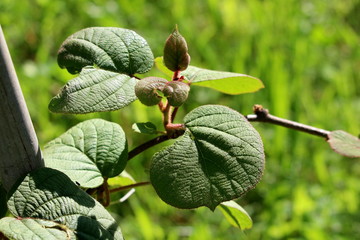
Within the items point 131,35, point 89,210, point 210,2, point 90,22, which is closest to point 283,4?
point 210,2

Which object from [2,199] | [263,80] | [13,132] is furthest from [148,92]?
[263,80]

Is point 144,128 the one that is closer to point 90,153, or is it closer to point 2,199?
point 90,153

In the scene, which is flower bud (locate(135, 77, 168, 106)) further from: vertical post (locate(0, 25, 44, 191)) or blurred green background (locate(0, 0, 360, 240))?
blurred green background (locate(0, 0, 360, 240))

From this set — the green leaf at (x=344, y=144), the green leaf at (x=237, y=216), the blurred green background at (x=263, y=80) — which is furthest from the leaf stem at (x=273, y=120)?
the blurred green background at (x=263, y=80)

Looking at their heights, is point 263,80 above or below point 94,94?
below

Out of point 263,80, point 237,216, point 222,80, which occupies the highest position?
point 222,80

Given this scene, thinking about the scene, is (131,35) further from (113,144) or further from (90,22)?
(90,22)

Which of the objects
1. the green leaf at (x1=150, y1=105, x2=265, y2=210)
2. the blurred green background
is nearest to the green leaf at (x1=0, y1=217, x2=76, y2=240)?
the green leaf at (x1=150, y1=105, x2=265, y2=210)

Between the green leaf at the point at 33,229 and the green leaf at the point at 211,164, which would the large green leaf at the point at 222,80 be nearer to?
the green leaf at the point at 211,164
